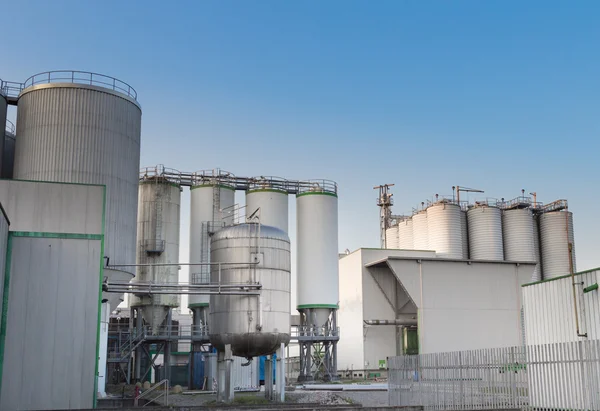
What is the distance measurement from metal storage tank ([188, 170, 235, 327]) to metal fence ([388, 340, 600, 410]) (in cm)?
2364

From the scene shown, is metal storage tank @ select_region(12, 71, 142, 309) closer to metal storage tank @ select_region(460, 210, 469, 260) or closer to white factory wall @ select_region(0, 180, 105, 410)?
white factory wall @ select_region(0, 180, 105, 410)

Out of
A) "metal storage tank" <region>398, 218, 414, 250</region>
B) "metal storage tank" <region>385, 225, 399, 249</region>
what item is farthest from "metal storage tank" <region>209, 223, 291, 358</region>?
"metal storage tank" <region>385, 225, 399, 249</region>

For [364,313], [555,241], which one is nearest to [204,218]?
[364,313]

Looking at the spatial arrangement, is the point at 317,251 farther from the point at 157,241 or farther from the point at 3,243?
the point at 3,243

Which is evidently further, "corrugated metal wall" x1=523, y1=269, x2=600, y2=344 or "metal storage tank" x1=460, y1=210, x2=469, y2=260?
"metal storage tank" x1=460, y1=210, x2=469, y2=260

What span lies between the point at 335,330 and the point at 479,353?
29.7 meters

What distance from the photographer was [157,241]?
48906 millimetres

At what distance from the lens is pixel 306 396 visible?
1339 inches

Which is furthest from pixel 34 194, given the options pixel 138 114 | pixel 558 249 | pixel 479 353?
pixel 558 249

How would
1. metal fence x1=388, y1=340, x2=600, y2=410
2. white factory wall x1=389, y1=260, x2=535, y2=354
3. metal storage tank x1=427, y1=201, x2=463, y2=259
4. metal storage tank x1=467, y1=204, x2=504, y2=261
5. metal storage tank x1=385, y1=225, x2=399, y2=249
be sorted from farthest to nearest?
metal storage tank x1=385, y1=225, x2=399, y2=249 < metal storage tank x1=467, y1=204, x2=504, y2=261 < metal storage tank x1=427, y1=201, x2=463, y2=259 < white factory wall x1=389, y1=260, x2=535, y2=354 < metal fence x1=388, y1=340, x2=600, y2=410

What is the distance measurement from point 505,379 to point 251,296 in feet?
37.5

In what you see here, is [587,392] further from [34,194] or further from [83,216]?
[34,194]

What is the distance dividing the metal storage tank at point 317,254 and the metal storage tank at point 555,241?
26023mm

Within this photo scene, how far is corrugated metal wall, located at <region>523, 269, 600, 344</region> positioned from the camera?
25.5 metres
